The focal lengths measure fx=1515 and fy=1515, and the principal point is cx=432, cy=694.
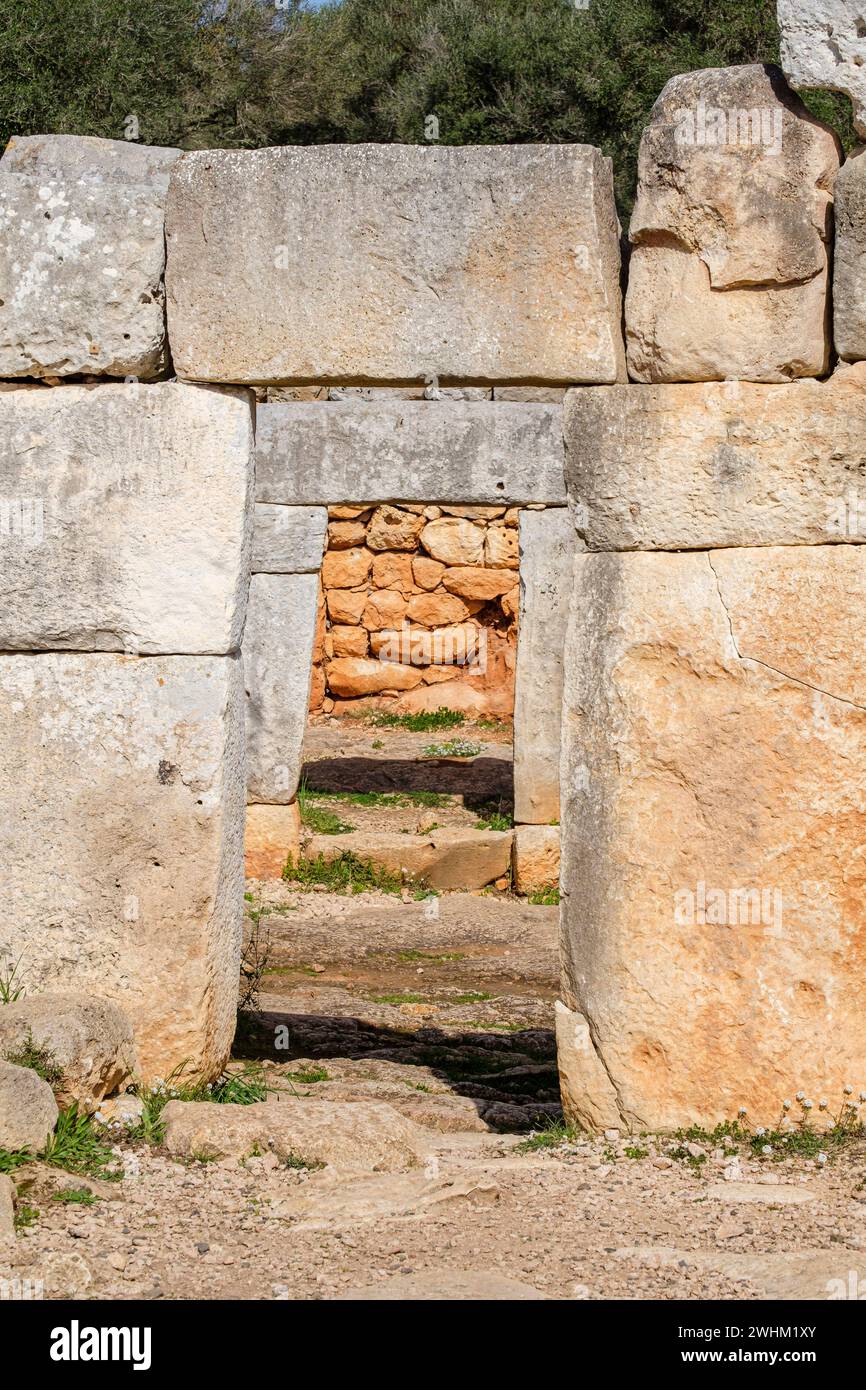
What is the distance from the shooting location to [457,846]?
10.0 metres

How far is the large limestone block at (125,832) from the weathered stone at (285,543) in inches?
199

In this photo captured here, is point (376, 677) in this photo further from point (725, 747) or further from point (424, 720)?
point (725, 747)

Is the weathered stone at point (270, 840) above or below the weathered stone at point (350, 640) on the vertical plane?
below

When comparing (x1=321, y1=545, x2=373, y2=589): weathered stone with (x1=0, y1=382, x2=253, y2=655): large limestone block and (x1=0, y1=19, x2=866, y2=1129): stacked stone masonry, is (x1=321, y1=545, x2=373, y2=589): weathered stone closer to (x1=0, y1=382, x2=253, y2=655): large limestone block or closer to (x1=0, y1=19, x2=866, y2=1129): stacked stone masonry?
(x1=0, y1=19, x2=866, y2=1129): stacked stone masonry

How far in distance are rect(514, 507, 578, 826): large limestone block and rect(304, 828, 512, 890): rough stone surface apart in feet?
1.56

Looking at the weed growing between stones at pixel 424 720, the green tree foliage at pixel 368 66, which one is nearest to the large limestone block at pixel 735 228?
the green tree foliage at pixel 368 66

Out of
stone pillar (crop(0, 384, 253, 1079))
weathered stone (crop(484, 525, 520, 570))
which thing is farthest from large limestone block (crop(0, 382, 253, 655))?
weathered stone (crop(484, 525, 520, 570))

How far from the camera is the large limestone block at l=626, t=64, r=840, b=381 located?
423cm

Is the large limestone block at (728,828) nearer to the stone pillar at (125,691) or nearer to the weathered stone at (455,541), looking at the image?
the stone pillar at (125,691)

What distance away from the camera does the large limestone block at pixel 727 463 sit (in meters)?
4.22

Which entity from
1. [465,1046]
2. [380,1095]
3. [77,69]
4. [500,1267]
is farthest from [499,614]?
[500,1267]

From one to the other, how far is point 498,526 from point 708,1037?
35.3 ft

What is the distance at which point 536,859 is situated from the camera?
985 cm
